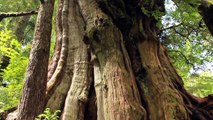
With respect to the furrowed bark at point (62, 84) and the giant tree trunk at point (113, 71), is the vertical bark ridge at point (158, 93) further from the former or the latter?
the furrowed bark at point (62, 84)

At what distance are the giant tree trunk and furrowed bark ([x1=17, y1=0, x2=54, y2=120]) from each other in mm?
441

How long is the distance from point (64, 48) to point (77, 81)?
75cm

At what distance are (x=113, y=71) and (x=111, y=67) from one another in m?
0.08

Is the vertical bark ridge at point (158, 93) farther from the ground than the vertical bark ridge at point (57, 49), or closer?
closer

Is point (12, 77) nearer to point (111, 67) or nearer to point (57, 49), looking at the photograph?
point (57, 49)

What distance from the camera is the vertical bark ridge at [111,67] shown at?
10.3ft

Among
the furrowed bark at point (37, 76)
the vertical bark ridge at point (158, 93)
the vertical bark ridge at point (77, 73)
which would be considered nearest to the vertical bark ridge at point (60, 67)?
the vertical bark ridge at point (77, 73)

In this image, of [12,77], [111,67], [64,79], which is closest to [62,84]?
[64,79]

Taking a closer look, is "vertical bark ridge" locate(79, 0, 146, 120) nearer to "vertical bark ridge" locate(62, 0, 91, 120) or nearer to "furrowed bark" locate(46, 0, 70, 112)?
"vertical bark ridge" locate(62, 0, 91, 120)

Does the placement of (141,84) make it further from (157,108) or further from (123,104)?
(123,104)

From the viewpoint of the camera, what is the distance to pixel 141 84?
13.2 feet

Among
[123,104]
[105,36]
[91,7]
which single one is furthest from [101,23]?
[123,104]

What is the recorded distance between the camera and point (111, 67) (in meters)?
3.63

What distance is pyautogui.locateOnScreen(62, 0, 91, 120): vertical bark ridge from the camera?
3695 millimetres
